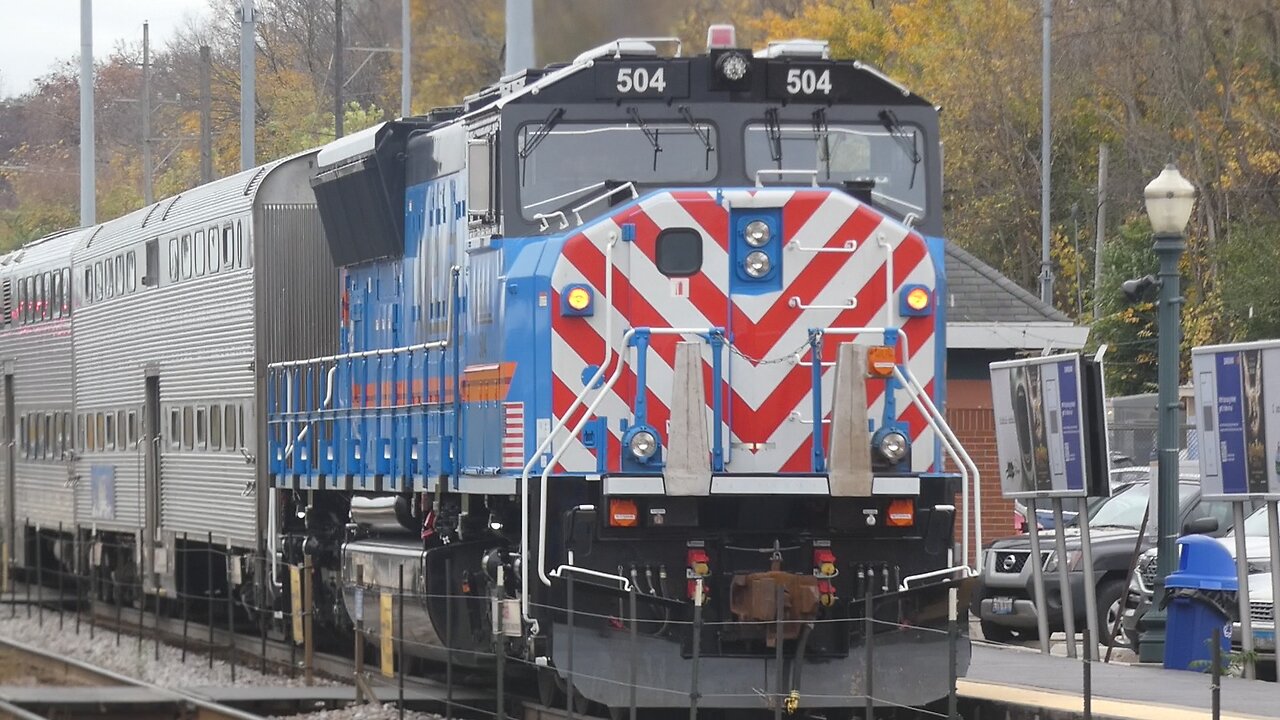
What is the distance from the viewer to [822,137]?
13.3 m

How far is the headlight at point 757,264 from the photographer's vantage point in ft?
41.9

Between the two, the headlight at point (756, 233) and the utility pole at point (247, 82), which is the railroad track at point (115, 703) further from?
the utility pole at point (247, 82)

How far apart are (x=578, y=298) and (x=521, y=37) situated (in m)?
7.41

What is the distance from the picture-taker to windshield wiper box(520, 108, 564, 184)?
12969 mm

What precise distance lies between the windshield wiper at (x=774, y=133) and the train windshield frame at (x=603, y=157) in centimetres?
36

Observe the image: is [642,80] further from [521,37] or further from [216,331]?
[216,331]

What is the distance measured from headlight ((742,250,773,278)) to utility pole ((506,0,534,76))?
7.00 meters

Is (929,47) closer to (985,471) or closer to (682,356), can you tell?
(985,471)

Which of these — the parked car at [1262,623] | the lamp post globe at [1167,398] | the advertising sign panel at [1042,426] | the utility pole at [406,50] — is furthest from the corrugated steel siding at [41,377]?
the parked car at [1262,623]

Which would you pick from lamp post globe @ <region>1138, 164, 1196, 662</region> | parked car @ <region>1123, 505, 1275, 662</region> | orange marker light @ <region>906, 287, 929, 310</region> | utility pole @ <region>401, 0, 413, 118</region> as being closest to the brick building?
parked car @ <region>1123, 505, 1275, 662</region>

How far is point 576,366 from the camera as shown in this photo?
12664 mm

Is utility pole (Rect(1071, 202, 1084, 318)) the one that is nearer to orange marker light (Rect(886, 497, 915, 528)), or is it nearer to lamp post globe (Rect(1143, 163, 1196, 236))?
lamp post globe (Rect(1143, 163, 1196, 236))

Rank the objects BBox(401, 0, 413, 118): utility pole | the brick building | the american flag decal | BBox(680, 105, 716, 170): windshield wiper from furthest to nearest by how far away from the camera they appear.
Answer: BBox(401, 0, 413, 118): utility pole → the brick building → BBox(680, 105, 716, 170): windshield wiper → the american flag decal

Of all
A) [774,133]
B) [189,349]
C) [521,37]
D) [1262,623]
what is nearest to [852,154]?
[774,133]
